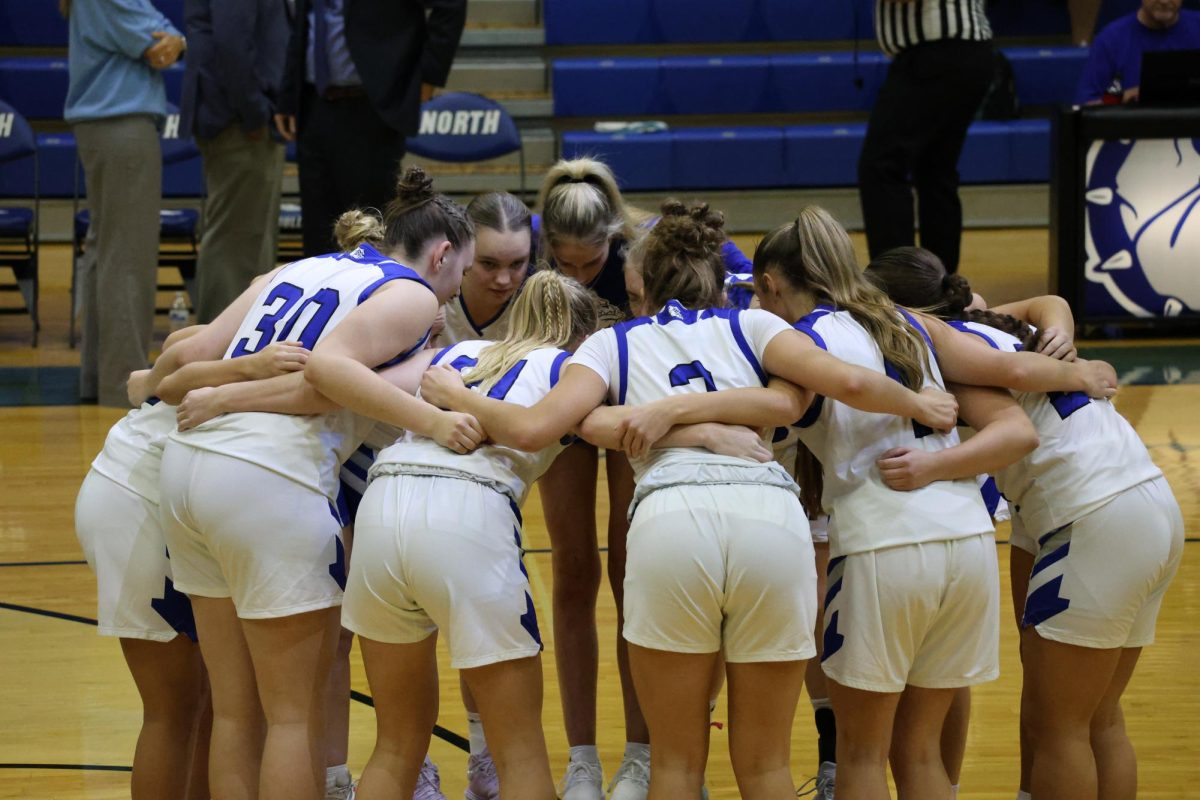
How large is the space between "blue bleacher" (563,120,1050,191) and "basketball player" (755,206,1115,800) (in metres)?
8.60

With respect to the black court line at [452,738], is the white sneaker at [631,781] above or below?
above

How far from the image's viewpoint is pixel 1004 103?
472 inches

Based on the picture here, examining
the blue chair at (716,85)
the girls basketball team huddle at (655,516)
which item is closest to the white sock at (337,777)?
the girls basketball team huddle at (655,516)

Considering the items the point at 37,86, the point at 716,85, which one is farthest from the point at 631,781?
the point at 37,86

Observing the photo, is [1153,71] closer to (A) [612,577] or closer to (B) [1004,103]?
(B) [1004,103]

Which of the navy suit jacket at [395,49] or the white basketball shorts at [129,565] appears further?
the navy suit jacket at [395,49]

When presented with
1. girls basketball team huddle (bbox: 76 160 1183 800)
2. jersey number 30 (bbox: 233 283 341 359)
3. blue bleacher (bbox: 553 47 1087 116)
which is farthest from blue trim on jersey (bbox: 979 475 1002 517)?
blue bleacher (bbox: 553 47 1087 116)

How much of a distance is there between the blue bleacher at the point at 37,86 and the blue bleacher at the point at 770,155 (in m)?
3.55

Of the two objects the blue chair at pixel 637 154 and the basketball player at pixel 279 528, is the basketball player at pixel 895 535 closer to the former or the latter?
the basketball player at pixel 279 528

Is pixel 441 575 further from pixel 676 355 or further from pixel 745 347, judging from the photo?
pixel 745 347

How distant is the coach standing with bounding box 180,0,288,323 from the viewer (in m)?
6.78

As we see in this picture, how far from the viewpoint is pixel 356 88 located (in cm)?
606

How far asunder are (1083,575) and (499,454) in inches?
46.9

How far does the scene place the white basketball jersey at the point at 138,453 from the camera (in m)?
3.06
